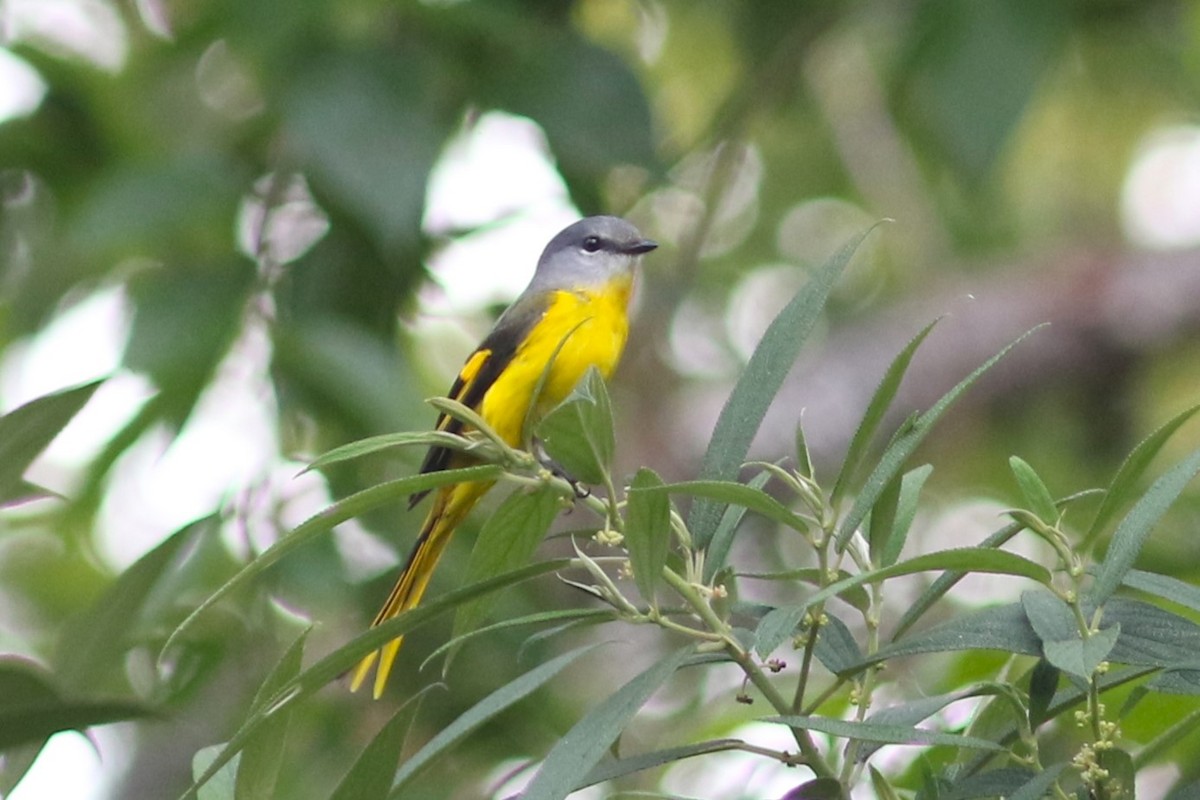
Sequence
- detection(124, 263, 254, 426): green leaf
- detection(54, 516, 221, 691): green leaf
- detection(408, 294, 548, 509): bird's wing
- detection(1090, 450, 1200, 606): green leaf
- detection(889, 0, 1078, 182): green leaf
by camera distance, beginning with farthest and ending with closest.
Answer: detection(408, 294, 548, 509): bird's wing
detection(889, 0, 1078, 182): green leaf
detection(124, 263, 254, 426): green leaf
detection(54, 516, 221, 691): green leaf
detection(1090, 450, 1200, 606): green leaf

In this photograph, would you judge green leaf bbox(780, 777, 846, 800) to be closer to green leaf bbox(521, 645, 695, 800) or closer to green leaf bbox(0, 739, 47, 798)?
green leaf bbox(521, 645, 695, 800)

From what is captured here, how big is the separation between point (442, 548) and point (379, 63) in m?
1.07

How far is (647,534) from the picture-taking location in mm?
1369

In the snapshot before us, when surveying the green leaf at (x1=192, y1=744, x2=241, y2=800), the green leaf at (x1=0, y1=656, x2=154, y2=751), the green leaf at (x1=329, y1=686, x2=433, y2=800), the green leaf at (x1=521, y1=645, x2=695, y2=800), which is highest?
the green leaf at (x1=521, y1=645, x2=695, y2=800)

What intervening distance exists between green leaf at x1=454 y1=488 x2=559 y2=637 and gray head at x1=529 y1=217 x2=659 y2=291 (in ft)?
7.01

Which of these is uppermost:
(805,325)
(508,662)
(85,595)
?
(805,325)

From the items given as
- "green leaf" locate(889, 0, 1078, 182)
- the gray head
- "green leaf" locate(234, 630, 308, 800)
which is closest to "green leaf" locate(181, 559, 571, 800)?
"green leaf" locate(234, 630, 308, 800)

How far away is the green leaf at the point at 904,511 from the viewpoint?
5.09 feet

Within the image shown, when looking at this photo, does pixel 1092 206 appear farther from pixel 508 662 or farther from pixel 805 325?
pixel 805 325

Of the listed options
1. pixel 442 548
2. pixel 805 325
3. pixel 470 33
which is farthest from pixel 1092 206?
pixel 805 325

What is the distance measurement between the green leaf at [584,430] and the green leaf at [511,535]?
78 mm

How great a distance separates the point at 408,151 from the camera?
310 centimetres

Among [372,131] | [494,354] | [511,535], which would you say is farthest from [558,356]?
[511,535]

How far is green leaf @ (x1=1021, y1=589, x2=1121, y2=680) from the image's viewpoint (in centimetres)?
119
